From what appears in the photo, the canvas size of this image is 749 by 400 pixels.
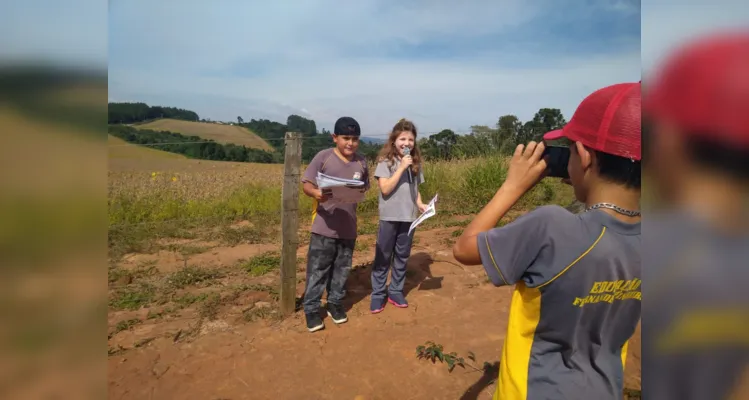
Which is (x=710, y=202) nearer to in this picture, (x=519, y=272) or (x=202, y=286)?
(x=519, y=272)

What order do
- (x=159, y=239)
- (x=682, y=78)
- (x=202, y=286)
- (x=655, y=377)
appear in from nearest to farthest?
(x=682, y=78), (x=655, y=377), (x=202, y=286), (x=159, y=239)

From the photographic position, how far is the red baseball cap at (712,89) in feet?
1.18

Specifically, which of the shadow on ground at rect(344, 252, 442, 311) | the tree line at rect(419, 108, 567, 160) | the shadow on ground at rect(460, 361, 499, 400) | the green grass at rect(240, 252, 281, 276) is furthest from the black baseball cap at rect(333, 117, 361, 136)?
the tree line at rect(419, 108, 567, 160)

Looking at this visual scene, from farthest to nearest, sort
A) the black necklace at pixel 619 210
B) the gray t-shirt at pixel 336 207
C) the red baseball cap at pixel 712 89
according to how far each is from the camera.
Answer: the gray t-shirt at pixel 336 207 → the black necklace at pixel 619 210 → the red baseball cap at pixel 712 89

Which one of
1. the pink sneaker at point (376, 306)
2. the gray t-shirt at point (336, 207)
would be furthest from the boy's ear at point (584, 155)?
the pink sneaker at point (376, 306)

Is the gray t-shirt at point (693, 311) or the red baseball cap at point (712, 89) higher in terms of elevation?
the red baseball cap at point (712, 89)

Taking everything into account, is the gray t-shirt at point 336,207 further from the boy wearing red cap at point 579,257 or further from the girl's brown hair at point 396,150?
the boy wearing red cap at point 579,257

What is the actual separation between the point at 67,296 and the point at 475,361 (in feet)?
9.84

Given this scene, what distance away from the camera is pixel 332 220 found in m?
3.41

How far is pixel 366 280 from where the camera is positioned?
4.78m

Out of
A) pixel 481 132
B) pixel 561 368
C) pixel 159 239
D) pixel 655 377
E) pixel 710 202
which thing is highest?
pixel 481 132

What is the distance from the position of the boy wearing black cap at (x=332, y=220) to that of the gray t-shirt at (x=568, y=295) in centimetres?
241

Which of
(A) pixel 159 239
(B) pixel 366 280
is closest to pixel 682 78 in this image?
(B) pixel 366 280

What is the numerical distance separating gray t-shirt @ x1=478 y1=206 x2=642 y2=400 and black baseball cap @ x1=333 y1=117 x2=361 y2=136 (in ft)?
8.23
